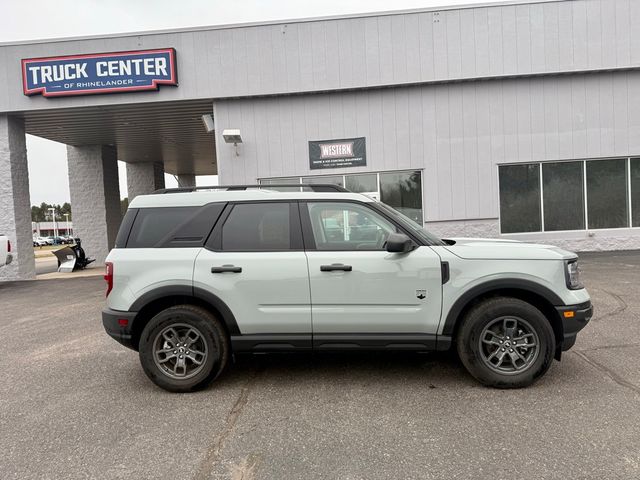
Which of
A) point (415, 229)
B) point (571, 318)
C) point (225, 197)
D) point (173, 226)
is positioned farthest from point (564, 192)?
point (173, 226)

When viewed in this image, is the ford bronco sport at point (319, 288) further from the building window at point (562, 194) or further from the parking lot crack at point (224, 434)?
the building window at point (562, 194)

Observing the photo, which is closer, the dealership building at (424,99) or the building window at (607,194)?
the dealership building at (424,99)

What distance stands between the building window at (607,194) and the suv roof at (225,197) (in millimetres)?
10997

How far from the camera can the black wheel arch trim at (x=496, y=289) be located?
151 inches

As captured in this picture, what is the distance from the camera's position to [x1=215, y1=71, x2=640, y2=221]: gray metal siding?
12.1 meters

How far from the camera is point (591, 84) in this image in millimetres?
12109

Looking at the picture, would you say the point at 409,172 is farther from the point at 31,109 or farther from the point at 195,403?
the point at 31,109

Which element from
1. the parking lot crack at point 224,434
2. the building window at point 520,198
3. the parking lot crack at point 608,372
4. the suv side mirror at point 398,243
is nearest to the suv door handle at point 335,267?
the suv side mirror at point 398,243

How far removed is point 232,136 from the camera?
470 inches

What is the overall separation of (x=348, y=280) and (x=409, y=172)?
359 inches

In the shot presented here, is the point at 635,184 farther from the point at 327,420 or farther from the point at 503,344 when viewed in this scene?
the point at 327,420

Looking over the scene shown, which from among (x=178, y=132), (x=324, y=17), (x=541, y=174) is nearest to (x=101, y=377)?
(x=324, y=17)

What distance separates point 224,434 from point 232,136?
982 centimetres

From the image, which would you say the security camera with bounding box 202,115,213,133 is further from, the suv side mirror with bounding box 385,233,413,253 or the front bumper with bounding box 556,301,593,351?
the front bumper with bounding box 556,301,593,351
